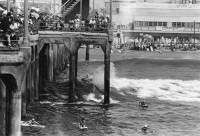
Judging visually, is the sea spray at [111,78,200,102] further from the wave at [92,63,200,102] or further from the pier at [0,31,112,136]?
the pier at [0,31,112,136]

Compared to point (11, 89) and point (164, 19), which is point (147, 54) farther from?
point (11, 89)

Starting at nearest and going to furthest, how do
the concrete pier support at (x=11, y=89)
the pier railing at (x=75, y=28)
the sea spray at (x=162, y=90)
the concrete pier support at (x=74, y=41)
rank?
the concrete pier support at (x=11, y=89), the concrete pier support at (x=74, y=41), the pier railing at (x=75, y=28), the sea spray at (x=162, y=90)

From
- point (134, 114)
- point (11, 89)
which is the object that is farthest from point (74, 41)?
point (11, 89)

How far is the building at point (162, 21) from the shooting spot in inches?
6481

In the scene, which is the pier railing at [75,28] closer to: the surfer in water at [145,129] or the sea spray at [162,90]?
the surfer in water at [145,129]

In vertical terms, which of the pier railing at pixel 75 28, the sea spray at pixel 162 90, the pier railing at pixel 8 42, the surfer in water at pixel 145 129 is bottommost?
the surfer in water at pixel 145 129

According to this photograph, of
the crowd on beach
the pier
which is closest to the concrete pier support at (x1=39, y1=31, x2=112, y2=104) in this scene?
the pier

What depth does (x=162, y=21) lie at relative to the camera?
164 m

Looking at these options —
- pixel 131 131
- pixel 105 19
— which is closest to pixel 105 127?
pixel 131 131

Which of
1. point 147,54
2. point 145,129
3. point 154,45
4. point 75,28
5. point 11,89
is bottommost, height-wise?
point 145,129

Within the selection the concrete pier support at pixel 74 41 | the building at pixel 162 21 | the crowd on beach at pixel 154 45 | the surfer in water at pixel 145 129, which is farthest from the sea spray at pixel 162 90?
the building at pixel 162 21

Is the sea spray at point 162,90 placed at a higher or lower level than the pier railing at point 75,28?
lower

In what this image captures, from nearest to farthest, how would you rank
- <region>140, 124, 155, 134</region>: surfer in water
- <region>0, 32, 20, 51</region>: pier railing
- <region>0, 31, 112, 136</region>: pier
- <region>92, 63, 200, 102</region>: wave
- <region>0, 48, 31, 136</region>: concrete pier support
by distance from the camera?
<region>0, 48, 31, 136</region>: concrete pier support, <region>0, 31, 112, 136</region>: pier, <region>0, 32, 20, 51</region>: pier railing, <region>140, 124, 155, 134</region>: surfer in water, <region>92, 63, 200, 102</region>: wave

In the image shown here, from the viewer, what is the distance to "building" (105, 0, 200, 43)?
6481 inches
